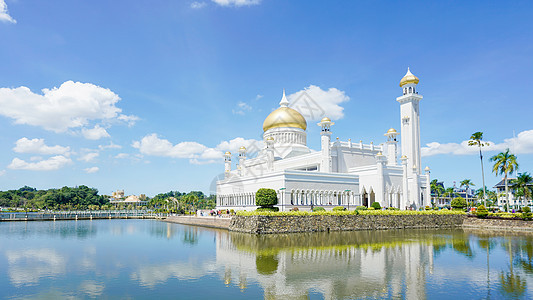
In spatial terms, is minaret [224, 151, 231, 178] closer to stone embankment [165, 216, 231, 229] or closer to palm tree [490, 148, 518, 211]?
stone embankment [165, 216, 231, 229]

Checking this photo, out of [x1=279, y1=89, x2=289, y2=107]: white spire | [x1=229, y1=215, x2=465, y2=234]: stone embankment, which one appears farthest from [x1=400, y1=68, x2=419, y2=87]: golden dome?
[x1=229, y1=215, x2=465, y2=234]: stone embankment

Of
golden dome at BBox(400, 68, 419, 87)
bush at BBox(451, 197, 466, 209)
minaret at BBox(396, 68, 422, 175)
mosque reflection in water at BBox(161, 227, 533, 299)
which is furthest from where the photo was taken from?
golden dome at BBox(400, 68, 419, 87)

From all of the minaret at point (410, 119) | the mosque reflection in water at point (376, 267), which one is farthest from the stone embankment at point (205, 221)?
the minaret at point (410, 119)

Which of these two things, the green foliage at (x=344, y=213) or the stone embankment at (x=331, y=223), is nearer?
the stone embankment at (x=331, y=223)

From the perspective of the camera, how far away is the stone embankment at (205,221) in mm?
37331

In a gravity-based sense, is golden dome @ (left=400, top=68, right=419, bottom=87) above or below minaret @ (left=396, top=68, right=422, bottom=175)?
above

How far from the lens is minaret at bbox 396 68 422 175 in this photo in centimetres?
5203

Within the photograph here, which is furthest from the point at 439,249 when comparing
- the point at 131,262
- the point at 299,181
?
the point at 299,181

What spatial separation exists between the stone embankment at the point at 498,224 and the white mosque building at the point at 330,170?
8.19 metres

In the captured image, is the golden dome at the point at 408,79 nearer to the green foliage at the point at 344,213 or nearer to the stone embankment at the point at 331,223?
the green foliage at the point at 344,213

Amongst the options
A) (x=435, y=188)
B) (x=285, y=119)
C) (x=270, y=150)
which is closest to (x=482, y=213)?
(x=270, y=150)

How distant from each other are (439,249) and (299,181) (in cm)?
2091

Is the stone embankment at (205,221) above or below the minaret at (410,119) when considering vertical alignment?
below

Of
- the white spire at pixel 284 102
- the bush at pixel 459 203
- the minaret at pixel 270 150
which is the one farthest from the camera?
the white spire at pixel 284 102
